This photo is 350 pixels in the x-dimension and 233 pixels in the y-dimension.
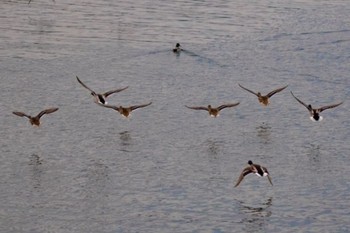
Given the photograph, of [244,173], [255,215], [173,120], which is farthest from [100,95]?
[255,215]

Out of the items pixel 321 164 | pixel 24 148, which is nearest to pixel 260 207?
pixel 321 164

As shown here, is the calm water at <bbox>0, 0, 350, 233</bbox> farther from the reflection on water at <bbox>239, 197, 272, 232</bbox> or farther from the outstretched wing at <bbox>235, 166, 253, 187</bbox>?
the outstretched wing at <bbox>235, 166, 253, 187</bbox>

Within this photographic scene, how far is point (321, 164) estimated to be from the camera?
85.1ft

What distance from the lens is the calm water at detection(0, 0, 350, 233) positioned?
23.0 meters

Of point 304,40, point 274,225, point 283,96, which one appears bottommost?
point 274,225

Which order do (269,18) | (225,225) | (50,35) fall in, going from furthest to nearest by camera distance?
(269,18) < (50,35) < (225,225)

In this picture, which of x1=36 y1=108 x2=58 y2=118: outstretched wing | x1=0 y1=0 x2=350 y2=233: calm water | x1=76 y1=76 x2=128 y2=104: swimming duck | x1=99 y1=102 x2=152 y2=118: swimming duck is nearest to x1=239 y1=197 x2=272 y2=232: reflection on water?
x1=0 y1=0 x2=350 y2=233: calm water

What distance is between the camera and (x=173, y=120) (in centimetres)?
2942

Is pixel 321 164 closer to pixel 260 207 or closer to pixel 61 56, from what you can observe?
pixel 260 207

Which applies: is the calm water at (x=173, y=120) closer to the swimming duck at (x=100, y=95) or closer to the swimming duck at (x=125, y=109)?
the swimming duck at (x=125, y=109)

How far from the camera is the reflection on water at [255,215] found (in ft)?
72.2

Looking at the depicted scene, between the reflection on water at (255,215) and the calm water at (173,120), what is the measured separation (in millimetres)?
48

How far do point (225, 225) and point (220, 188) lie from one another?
231 centimetres

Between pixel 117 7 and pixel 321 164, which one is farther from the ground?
pixel 117 7
